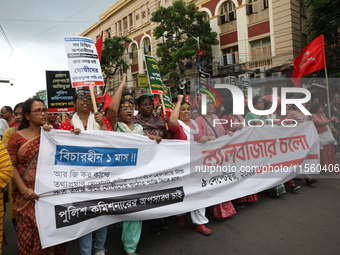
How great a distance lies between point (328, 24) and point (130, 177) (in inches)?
491

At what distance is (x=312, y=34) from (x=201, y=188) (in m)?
12.4

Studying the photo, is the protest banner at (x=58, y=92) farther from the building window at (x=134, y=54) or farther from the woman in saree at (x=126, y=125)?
the building window at (x=134, y=54)

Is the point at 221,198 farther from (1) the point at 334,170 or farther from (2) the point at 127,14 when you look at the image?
(2) the point at 127,14

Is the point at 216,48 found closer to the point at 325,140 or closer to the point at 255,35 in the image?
the point at 255,35

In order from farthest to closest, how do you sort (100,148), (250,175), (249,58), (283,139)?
(249,58), (283,139), (250,175), (100,148)

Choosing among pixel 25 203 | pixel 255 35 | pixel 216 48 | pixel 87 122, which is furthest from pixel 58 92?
pixel 216 48

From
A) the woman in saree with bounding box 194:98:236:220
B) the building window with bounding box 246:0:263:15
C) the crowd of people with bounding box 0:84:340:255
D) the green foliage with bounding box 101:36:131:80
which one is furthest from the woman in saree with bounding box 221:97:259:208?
the green foliage with bounding box 101:36:131:80

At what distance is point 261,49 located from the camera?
18.1 m

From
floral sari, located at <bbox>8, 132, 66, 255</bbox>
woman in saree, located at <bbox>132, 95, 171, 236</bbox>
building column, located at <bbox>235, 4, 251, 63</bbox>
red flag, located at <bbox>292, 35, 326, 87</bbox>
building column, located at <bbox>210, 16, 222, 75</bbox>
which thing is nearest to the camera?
floral sari, located at <bbox>8, 132, 66, 255</bbox>

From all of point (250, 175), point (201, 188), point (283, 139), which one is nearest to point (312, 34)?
point (283, 139)

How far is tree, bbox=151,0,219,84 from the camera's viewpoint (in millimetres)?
19562

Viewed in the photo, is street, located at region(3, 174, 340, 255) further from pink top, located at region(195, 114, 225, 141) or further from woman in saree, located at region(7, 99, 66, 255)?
pink top, located at region(195, 114, 225, 141)

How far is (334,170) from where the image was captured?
565cm

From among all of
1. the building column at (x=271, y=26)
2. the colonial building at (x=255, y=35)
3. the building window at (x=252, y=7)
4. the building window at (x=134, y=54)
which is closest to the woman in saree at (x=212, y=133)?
the colonial building at (x=255, y=35)
